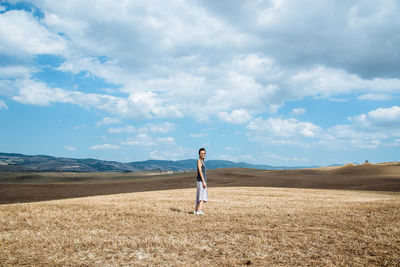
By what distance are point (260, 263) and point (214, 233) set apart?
2.52 metres

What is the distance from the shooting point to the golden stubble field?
6539mm

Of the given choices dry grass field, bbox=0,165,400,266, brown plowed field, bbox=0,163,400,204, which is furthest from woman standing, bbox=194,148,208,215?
brown plowed field, bbox=0,163,400,204

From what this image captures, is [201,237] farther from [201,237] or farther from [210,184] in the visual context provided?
[210,184]

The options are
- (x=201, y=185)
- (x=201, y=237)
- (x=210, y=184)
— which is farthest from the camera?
(x=210, y=184)

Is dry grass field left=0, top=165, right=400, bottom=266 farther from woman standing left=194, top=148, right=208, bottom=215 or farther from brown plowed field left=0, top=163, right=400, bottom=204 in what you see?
brown plowed field left=0, top=163, right=400, bottom=204

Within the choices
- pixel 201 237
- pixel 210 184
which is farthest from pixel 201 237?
pixel 210 184

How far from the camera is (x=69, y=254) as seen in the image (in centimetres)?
702

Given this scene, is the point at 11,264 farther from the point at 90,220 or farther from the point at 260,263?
the point at 260,263

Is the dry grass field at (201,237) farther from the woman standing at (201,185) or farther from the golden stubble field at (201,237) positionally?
the woman standing at (201,185)

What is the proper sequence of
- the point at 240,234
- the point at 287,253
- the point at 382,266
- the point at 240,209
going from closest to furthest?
the point at 382,266 → the point at 287,253 → the point at 240,234 → the point at 240,209

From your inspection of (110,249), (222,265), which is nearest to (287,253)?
(222,265)

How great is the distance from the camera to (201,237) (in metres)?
8.18

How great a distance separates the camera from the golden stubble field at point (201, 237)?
21.5 feet

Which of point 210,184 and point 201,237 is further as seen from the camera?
point 210,184
